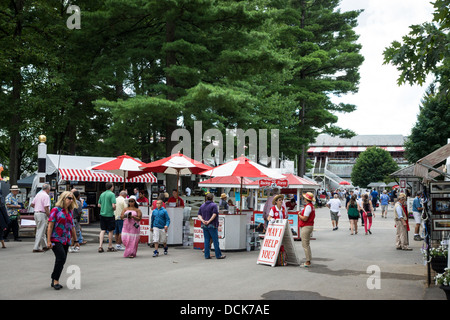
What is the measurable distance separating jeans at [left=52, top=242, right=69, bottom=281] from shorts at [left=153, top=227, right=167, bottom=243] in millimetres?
4717

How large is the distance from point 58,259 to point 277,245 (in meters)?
5.20

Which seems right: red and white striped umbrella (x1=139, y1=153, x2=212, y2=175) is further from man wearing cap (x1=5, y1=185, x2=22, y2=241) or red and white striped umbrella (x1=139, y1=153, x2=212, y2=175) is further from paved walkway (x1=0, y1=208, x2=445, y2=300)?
man wearing cap (x1=5, y1=185, x2=22, y2=241)

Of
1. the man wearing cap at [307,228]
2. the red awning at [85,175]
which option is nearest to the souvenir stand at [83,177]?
the red awning at [85,175]

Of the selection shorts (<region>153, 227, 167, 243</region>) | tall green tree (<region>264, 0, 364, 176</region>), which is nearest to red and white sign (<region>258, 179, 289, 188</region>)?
shorts (<region>153, 227, 167, 243</region>)

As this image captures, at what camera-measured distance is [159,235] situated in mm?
13336

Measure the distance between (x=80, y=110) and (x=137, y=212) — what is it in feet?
57.0

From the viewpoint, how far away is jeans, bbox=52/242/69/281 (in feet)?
27.1

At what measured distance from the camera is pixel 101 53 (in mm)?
24953

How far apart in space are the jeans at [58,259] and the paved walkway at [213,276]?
0.27 m

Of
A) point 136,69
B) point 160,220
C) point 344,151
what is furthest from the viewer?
point 344,151

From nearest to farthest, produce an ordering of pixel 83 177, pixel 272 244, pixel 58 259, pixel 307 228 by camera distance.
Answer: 1. pixel 58 259
2. pixel 307 228
3. pixel 272 244
4. pixel 83 177

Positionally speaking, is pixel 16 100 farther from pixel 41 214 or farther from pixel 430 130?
pixel 430 130

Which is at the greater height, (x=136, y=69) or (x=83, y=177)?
(x=136, y=69)

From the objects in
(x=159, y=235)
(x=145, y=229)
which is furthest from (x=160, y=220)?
(x=145, y=229)
